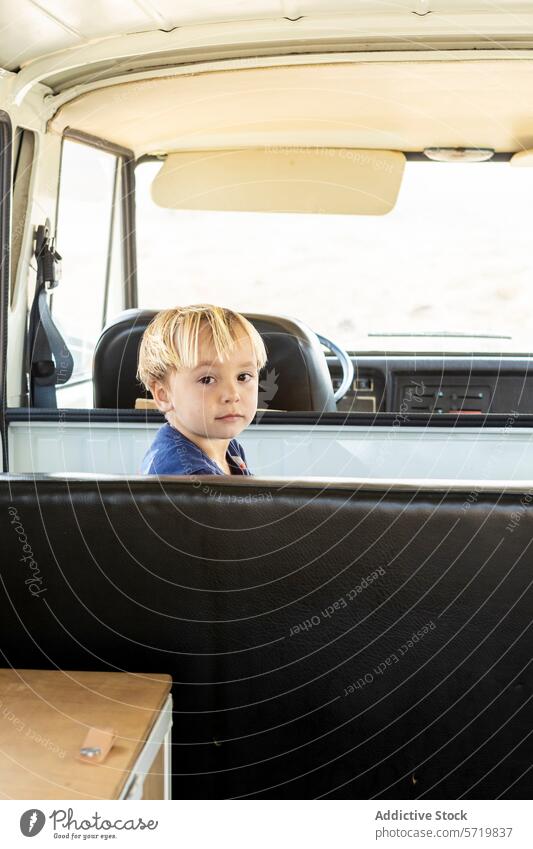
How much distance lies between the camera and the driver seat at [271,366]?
2670mm

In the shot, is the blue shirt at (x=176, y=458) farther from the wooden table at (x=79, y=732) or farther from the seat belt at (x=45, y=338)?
the seat belt at (x=45, y=338)

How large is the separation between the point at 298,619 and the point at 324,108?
7.81 ft

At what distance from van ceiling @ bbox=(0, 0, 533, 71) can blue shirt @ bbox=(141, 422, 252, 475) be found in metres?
1.11

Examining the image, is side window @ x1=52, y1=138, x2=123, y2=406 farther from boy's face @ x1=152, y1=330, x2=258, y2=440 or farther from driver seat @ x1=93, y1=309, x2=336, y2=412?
boy's face @ x1=152, y1=330, x2=258, y2=440

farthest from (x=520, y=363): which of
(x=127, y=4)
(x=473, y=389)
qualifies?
(x=127, y=4)

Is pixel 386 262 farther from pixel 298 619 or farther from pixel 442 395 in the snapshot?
pixel 298 619

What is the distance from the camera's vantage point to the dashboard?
4.12 meters

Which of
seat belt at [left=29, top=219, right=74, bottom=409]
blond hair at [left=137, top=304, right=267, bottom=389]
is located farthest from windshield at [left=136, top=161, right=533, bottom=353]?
blond hair at [left=137, top=304, right=267, bottom=389]

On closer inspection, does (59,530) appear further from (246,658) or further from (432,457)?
(432,457)

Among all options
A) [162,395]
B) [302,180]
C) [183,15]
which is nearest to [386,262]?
[302,180]

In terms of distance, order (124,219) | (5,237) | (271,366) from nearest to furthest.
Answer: (271,366) < (5,237) < (124,219)

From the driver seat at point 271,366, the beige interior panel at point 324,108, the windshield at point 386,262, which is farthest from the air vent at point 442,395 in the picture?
the driver seat at point 271,366

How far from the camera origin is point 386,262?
4375mm
